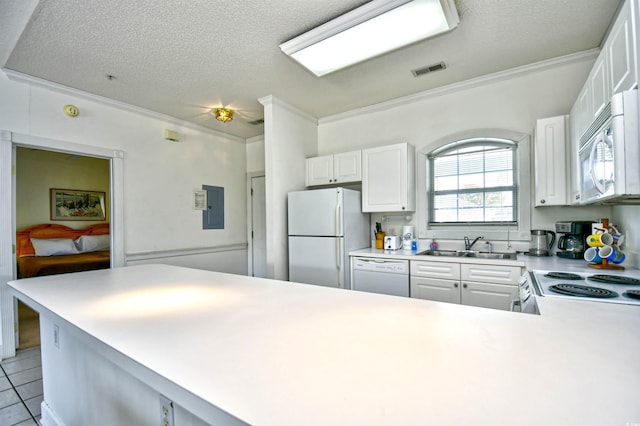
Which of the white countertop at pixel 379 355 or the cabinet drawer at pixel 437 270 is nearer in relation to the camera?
the white countertop at pixel 379 355

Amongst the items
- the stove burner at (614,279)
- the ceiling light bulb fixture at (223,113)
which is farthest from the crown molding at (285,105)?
the stove burner at (614,279)

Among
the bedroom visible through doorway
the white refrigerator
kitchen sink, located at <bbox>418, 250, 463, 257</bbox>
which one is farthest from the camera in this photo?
the bedroom visible through doorway

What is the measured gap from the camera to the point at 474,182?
10.8 feet

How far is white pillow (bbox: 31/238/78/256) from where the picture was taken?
4992mm

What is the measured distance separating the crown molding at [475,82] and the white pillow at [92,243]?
4.79 metres

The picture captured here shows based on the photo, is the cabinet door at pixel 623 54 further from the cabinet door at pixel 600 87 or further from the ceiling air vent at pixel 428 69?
the ceiling air vent at pixel 428 69

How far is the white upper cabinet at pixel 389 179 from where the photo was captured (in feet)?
11.0

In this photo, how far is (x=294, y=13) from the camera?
214 centimetres

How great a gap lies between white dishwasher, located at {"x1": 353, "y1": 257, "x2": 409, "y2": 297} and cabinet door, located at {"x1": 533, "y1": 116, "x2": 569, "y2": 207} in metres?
1.30

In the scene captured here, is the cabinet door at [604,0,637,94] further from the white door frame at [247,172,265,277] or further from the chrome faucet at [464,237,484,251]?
the white door frame at [247,172,265,277]

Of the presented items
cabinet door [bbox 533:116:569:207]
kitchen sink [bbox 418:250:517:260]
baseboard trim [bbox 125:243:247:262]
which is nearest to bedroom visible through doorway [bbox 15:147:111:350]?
baseboard trim [bbox 125:243:247:262]

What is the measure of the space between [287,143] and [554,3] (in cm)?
266

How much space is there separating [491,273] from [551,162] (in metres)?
1.05

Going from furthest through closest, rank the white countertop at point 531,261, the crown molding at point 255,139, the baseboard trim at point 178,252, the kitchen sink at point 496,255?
1. the crown molding at point 255,139
2. the baseboard trim at point 178,252
3. the kitchen sink at point 496,255
4. the white countertop at point 531,261
